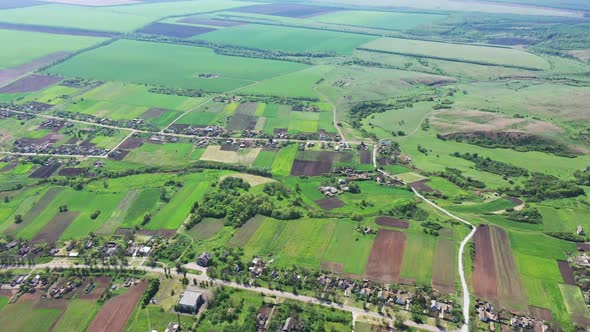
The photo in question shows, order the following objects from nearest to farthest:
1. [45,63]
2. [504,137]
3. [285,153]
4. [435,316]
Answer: [435,316]
[285,153]
[504,137]
[45,63]

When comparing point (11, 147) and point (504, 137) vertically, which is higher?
point (504, 137)

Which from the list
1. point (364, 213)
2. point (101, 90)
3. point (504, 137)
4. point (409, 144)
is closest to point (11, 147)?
point (101, 90)

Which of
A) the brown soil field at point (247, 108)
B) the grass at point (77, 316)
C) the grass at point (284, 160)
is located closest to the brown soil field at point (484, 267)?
the grass at point (284, 160)

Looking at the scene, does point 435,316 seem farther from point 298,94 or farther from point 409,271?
point 298,94

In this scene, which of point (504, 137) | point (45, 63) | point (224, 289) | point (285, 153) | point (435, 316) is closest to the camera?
point (435, 316)

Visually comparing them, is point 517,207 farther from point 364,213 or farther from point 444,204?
point 364,213

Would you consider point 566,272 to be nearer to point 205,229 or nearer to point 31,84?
point 205,229

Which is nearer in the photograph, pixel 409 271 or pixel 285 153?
pixel 409 271

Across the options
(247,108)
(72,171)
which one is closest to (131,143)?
(72,171)
